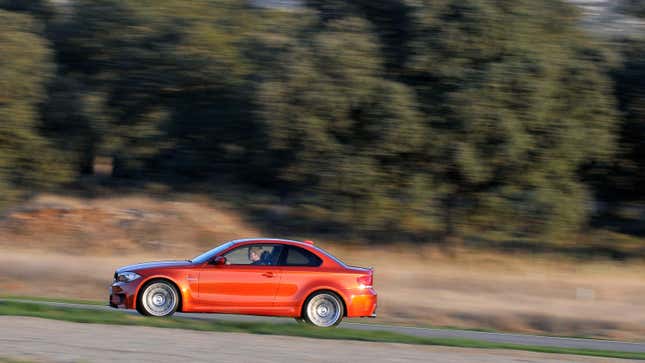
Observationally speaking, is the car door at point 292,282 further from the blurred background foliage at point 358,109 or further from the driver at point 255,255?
the blurred background foliage at point 358,109

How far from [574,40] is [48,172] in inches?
708

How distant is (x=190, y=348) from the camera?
10.2 m

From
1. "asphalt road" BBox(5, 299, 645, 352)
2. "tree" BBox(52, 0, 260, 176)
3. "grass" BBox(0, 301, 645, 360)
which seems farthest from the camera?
"tree" BBox(52, 0, 260, 176)

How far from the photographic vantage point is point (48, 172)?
94.6 ft

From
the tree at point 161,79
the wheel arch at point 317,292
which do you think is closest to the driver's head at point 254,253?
the wheel arch at point 317,292

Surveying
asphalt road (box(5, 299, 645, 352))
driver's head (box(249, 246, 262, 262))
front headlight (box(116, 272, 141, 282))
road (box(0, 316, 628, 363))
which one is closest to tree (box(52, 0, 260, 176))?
asphalt road (box(5, 299, 645, 352))

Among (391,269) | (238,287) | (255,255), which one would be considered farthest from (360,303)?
(391,269)

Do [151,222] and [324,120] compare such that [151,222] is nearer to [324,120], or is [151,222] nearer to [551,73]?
[324,120]

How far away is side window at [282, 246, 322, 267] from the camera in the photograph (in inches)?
535

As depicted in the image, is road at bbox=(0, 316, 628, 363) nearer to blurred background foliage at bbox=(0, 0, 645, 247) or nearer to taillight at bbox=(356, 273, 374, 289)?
taillight at bbox=(356, 273, 374, 289)

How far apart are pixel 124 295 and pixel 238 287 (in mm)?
1832

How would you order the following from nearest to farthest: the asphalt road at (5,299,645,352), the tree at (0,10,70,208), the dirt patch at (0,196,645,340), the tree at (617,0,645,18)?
the asphalt road at (5,299,645,352) → the dirt patch at (0,196,645,340) → the tree at (0,10,70,208) → the tree at (617,0,645,18)

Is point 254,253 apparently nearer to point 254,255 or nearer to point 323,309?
point 254,255

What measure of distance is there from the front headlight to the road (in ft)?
5.17
